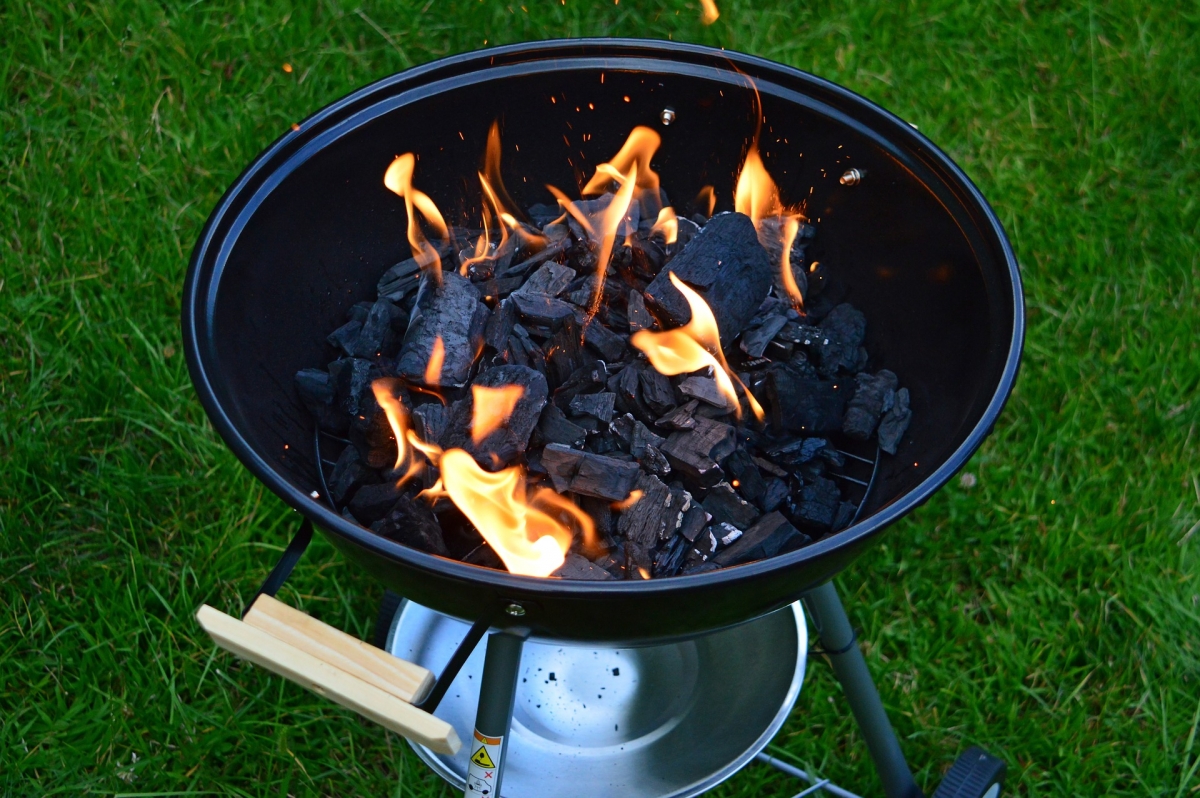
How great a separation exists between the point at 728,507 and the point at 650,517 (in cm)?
12

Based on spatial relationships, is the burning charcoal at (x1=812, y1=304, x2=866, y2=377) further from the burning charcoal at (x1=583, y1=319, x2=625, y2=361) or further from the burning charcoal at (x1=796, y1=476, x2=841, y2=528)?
the burning charcoal at (x1=583, y1=319, x2=625, y2=361)

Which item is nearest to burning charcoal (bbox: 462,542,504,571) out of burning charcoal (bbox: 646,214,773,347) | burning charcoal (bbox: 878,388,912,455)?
burning charcoal (bbox: 646,214,773,347)

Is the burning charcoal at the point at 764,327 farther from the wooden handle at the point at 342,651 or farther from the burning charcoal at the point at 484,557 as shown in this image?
the wooden handle at the point at 342,651

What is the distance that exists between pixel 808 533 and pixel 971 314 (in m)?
0.39

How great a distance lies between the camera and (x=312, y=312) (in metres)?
1.61

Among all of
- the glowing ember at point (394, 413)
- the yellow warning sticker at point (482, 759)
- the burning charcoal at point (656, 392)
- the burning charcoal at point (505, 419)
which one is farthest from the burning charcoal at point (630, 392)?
the yellow warning sticker at point (482, 759)

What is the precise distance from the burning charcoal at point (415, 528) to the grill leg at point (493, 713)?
0.48ft

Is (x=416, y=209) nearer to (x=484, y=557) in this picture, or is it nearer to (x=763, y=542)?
(x=484, y=557)

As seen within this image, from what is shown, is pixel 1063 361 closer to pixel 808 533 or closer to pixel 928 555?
pixel 928 555

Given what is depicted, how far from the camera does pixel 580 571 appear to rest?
134 cm

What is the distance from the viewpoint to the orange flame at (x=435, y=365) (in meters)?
1.52

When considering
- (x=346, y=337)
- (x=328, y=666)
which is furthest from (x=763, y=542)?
(x=346, y=337)

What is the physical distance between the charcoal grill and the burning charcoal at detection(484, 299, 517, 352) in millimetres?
271

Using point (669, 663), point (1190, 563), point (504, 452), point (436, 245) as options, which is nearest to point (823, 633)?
point (669, 663)
